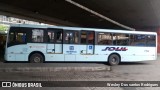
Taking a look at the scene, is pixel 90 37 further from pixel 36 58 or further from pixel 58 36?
pixel 36 58

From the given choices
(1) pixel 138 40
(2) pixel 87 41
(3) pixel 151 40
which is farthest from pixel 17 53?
(3) pixel 151 40

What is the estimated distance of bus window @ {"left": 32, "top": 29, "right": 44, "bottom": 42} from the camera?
18.8m

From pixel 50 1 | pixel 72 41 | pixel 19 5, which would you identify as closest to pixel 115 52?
pixel 72 41

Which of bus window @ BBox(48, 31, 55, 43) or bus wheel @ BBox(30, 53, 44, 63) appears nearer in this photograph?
bus wheel @ BBox(30, 53, 44, 63)

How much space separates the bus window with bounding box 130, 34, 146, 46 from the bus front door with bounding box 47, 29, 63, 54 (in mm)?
5728

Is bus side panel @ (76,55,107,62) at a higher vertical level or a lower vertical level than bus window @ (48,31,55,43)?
lower

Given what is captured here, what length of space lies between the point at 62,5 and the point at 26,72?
16.7m

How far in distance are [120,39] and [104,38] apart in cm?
132

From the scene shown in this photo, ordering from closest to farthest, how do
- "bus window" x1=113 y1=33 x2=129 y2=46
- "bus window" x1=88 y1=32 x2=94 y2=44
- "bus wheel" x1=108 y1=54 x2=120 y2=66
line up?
"bus window" x1=88 y1=32 x2=94 y2=44, "bus wheel" x1=108 y1=54 x2=120 y2=66, "bus window" x1=113 y1=33 x2=129 y2=46

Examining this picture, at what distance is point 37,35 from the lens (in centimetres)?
1900

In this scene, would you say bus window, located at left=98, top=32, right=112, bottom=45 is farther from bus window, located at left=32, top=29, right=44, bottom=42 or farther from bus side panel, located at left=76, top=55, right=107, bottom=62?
bus window, located at left=32, top=29, right=44, bottom=42

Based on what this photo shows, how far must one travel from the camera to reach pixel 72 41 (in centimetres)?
1972

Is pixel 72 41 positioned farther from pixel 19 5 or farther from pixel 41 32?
pixel 19 5

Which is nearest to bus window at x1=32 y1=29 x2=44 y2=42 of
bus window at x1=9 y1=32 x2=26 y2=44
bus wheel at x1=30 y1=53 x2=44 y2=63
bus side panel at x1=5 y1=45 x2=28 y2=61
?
bus window at x1=9 y1=32 x2=26 y2=44
